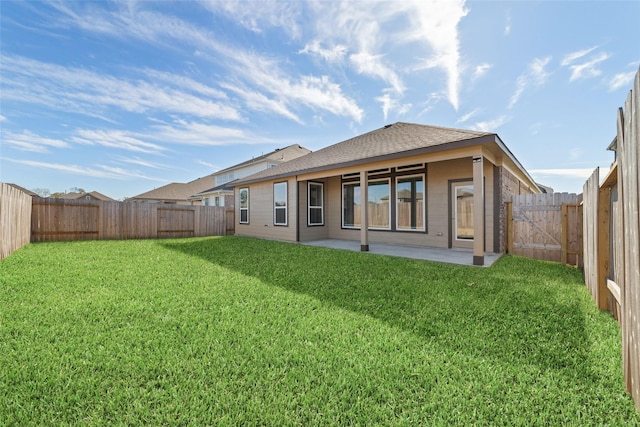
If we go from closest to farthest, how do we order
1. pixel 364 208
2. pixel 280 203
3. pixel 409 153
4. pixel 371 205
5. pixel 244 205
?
1. pixel 409 153
2. pixel 364 208
3. pixel 371 205
4. pixel 280 203
5. pixel 244 205

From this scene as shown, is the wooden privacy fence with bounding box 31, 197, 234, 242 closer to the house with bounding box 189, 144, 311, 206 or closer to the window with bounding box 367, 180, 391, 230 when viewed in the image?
the house with bounding box 189, 144, 311, 206

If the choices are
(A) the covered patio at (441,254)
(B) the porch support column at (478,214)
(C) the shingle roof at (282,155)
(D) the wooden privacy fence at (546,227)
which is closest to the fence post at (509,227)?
(D) the wooden privacy fence at (546,227)

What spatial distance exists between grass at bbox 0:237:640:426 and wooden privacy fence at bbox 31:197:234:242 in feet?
23.8

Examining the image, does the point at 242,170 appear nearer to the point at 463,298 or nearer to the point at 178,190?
the point at 178,190

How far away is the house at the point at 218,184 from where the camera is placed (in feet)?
72.9

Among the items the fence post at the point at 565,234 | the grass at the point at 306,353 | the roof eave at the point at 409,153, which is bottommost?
the grass at the point at 306,353

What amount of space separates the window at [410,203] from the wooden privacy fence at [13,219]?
1046cm

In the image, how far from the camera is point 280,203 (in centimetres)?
1118

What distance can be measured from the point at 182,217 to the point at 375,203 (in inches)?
372

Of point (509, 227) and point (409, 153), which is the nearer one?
point (409, 153)

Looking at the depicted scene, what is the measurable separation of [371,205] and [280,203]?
3.78 metres

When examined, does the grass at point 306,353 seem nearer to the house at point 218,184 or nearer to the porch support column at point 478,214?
the porch support column at point 478,214

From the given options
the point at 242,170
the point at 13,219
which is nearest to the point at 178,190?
the point at 242,170

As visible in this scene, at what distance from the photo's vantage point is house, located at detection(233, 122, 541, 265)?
657 cm
